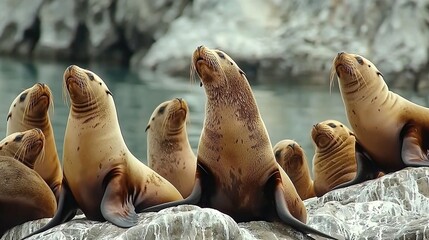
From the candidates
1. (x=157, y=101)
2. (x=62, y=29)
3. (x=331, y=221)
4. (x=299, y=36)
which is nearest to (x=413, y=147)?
(x=331, y=221)

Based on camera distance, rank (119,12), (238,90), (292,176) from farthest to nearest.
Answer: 1. (119,12)
2. (292,176)
3. (238,90)

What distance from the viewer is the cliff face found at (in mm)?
30047

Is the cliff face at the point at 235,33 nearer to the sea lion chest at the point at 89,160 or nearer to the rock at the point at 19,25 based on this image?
the rock at the point at 19,25

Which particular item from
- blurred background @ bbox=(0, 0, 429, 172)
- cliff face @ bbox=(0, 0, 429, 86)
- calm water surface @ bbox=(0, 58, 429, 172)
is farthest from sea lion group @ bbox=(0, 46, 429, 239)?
cliff face @ bbox=(0, 0, 429, 86)

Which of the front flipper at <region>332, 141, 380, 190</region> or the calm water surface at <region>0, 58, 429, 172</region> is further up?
the front flipper at <region>332, 141, 380, 190</region>

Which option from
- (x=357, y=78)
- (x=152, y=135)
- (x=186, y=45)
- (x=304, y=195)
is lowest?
(x=186, y=45)

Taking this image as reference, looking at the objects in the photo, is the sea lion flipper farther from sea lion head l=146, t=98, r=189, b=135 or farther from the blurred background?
the blurred background

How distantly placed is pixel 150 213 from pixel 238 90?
1.10m

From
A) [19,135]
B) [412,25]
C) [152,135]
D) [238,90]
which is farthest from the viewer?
[412,25]

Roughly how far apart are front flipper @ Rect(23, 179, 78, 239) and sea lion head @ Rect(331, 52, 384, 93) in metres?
2.84

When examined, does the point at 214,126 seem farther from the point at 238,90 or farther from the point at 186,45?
the point at 186,45

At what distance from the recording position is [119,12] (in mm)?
38219

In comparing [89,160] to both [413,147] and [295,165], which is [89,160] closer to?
[413,147]

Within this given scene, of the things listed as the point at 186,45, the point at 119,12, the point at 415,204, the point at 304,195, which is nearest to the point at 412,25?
the point at 186,45
